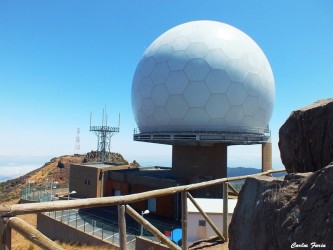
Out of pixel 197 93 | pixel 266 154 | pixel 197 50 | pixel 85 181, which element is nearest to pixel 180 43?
pixel 197 50

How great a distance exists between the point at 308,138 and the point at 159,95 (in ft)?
58.7

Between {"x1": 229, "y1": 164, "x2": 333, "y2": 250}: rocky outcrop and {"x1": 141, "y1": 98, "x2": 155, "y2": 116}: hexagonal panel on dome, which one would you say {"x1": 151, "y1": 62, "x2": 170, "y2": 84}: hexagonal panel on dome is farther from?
{"x1": 229, "y1": 164, "x2": 333, "y2": 250}: rocky outcrop

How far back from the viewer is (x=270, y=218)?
3.48 metres

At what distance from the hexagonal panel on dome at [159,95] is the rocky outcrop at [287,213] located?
1734 cm

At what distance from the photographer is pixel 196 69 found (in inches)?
815

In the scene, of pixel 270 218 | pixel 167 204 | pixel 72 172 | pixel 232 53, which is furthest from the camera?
pixel 72 172

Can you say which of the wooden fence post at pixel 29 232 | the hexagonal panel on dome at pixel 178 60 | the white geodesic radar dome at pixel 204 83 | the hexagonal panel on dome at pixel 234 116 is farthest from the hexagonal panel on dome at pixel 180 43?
the wooden fence post at pixel 29 232

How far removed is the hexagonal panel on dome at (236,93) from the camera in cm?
2083

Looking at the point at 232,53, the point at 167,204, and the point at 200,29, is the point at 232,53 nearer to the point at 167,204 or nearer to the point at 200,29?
the point at 200,29

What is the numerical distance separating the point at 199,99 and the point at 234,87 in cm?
277

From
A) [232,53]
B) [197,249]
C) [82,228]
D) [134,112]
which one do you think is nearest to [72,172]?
[134,112]

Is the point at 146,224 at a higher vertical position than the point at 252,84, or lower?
lower

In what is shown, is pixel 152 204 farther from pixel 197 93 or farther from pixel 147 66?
pixel 147 66

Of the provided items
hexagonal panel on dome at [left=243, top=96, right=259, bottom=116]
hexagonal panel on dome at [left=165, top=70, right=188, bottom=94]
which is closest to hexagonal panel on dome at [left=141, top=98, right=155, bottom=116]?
hexagonal panel on dome at [left=165, top=70, right=188, bottom=94]
